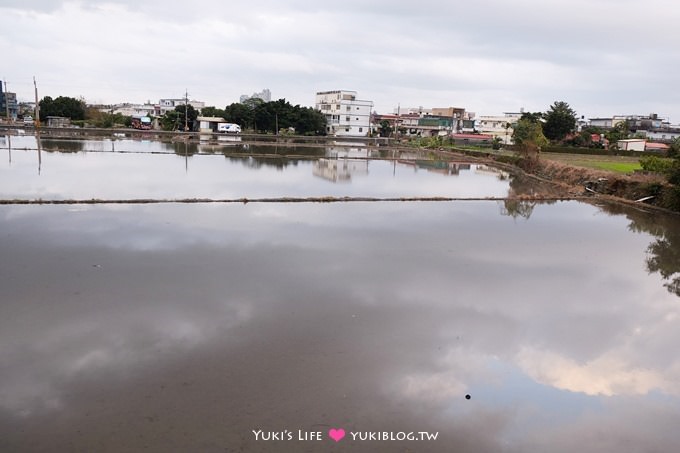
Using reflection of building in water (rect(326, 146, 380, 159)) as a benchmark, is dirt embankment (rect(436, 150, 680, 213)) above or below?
below

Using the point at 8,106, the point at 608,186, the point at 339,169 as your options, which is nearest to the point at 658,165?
the point at 608,186

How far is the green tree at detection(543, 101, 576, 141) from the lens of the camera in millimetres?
42000

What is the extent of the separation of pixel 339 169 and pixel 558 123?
26055 mm

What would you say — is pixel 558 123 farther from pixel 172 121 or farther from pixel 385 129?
pixel 172 121

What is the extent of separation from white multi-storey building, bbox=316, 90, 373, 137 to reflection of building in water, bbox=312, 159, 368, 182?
1254 inches

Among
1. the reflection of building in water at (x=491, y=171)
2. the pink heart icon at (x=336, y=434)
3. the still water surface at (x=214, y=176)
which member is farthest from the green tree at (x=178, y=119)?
the pink heart icon at (x=336, y=434)

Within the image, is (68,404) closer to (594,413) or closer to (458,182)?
(594,413)

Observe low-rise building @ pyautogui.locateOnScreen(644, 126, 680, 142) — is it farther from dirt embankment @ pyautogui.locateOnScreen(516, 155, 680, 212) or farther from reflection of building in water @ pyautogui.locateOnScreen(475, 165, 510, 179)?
dirt embankment @ pyautogui.locateOnScreen(516, 155, 680, 212)

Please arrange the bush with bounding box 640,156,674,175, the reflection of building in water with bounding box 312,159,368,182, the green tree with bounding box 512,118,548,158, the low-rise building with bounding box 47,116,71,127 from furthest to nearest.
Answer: the low-rise building with bounding box 47,116,71,127 < the green tree with bounding box 512,118,548,158 < the reflection of building in water with bounding box 312,159,368,182 < the bush with bounding box 640,156,674,175

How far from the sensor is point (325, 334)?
19.5 feet

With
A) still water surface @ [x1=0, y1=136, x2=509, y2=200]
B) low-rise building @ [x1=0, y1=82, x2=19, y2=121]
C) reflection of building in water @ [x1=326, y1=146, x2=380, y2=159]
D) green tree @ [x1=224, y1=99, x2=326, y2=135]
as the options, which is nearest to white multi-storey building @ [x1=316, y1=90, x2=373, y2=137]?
green tree @ [x1=224, y1=99, x2=326, y2=135]

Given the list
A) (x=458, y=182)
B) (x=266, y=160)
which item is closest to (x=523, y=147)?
(x=458, y=182)

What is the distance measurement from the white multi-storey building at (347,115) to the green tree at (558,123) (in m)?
23.6

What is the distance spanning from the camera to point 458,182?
21734mm
